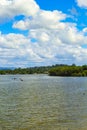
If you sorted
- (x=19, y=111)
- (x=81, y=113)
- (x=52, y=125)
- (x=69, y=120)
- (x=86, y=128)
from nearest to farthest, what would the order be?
1. (x=86, y=128)
2. (x=52, y=125)
3. (x=69, y=120)
4. (x=81, y=113)
5. (x=19, y=111)

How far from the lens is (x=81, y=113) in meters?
42.6

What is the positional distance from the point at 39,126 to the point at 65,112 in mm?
10664

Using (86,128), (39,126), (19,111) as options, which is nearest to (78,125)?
(86,128)

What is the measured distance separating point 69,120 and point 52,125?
358 centimetres

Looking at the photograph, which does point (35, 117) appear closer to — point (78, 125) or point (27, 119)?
point (27, 119)

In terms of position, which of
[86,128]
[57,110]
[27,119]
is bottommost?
[57,110]

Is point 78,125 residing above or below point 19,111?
above

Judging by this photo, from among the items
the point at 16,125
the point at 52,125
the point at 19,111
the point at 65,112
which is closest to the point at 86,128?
the point at 52,125

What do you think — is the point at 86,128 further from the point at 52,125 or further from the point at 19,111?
the point at 19,111

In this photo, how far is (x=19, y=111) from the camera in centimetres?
4541

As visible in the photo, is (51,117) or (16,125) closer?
(16,125)

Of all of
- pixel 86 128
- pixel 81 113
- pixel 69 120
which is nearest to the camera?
pixel 86 128

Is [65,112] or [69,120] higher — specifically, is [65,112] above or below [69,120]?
below

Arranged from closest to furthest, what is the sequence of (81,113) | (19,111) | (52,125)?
(52,125) < (81,113) < (19,111)
